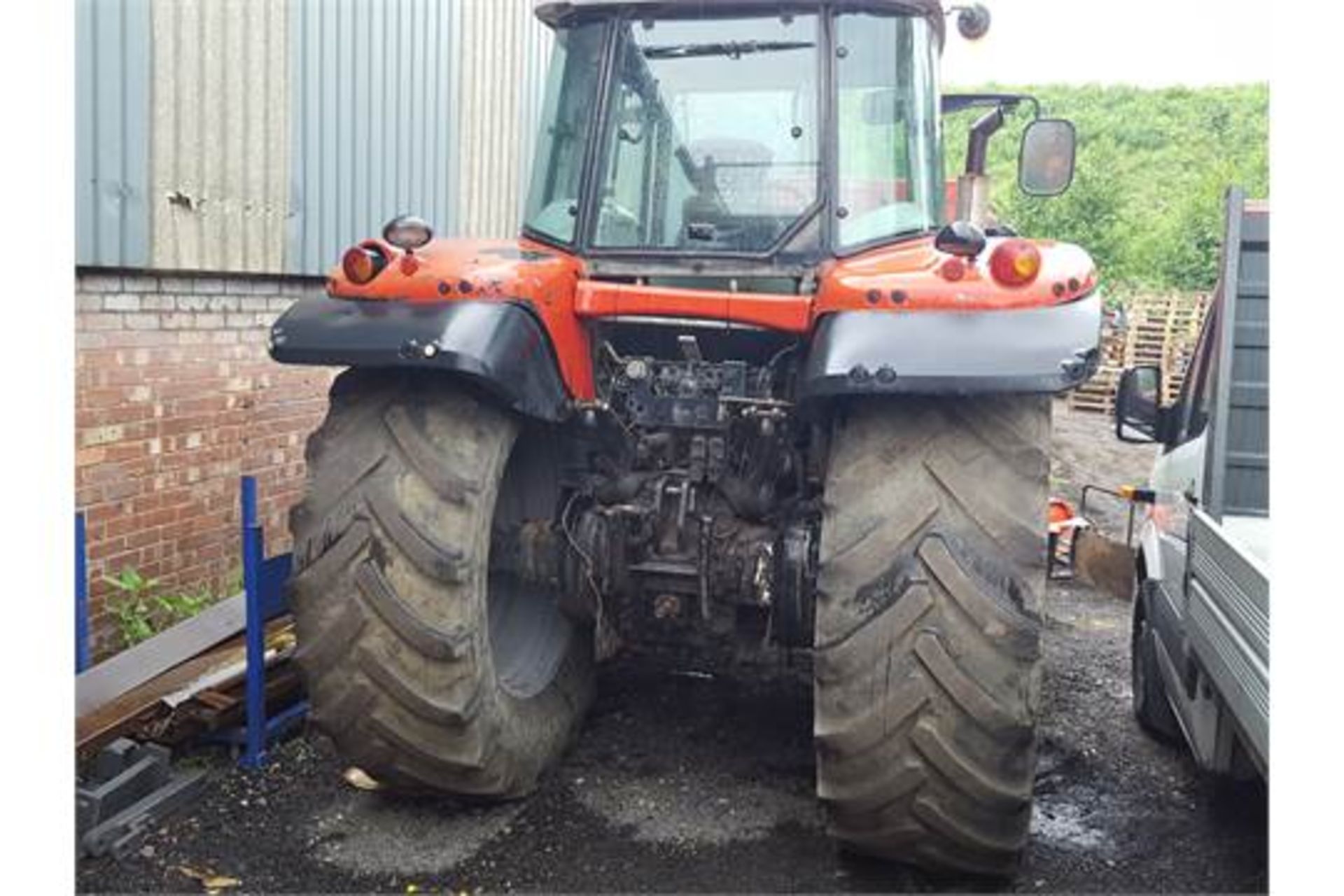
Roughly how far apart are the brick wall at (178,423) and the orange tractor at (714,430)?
1848 millimetres

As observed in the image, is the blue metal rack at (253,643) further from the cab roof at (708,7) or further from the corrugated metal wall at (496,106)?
the corrugated metal wall at (496,106)

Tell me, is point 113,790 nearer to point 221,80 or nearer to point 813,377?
point 813,377

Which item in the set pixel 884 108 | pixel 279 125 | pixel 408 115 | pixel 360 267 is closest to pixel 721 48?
pixel 884 108

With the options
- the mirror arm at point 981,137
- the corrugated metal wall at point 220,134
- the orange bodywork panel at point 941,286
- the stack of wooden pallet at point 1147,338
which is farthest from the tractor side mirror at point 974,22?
the stack of wooden pallet at point 1147,338

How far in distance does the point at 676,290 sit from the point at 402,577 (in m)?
1.17

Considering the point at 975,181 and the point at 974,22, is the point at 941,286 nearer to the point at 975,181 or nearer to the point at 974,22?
the point at 974,22

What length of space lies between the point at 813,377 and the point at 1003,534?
61 cm

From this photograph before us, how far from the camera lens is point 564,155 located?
401 centimetres

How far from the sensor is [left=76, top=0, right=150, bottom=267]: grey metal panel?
186 inches

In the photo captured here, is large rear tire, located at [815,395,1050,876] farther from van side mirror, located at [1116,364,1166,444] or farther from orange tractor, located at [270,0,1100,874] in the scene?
van side mirror, located at [1116,364,1166,444]

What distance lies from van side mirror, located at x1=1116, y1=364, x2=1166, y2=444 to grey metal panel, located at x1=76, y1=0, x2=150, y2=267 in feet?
13.0

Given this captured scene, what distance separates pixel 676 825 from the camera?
3.70 meters

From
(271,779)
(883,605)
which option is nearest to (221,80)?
(271,779)

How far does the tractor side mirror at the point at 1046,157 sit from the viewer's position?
4.53m
